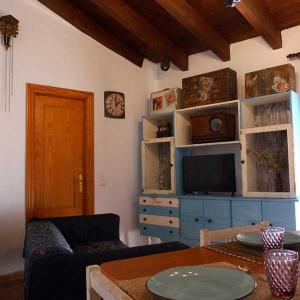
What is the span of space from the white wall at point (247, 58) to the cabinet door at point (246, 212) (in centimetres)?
127

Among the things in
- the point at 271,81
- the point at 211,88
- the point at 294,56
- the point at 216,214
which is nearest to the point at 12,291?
the point at 216,214

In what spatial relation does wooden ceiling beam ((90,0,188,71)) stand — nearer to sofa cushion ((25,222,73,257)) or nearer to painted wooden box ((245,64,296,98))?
painted wooden box ((245,64,296,98))

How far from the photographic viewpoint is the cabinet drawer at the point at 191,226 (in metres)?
3.43

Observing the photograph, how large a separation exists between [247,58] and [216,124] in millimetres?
865

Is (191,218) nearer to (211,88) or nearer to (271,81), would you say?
(211,88)

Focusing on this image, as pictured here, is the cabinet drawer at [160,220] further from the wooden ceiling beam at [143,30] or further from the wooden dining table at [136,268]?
the wooden dining table at [136,268]

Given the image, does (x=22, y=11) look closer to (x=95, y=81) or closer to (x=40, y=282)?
(x=95, y=81)

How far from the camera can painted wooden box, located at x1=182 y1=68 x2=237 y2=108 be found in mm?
3502

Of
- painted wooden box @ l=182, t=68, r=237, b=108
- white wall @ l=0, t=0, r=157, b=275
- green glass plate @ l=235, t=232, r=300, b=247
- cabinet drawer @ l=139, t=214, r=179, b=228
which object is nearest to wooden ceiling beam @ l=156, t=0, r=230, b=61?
painted wooden box @ l=182, t=68, r=237, b=108

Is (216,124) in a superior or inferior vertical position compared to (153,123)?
inferior

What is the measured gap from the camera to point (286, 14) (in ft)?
10.5

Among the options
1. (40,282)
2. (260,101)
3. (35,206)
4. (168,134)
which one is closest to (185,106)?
(168,134)

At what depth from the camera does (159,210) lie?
150 inches

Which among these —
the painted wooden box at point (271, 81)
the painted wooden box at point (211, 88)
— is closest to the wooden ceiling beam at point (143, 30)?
the painted wooden box at point (211, 88)
